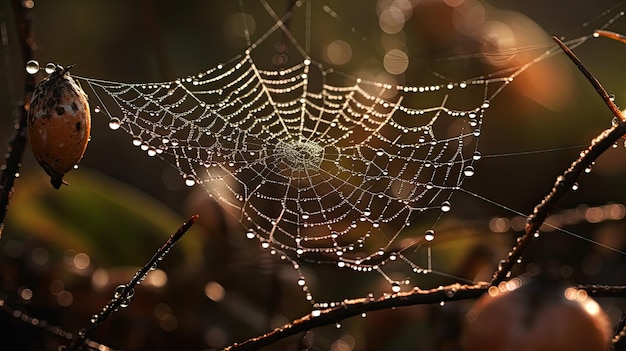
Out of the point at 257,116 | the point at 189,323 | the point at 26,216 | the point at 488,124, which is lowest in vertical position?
the point at 189,323

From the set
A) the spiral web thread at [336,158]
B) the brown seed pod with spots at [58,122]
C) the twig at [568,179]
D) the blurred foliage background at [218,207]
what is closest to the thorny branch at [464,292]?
the twig at [568,179]

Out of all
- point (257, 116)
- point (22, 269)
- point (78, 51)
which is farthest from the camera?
point (78, 51)

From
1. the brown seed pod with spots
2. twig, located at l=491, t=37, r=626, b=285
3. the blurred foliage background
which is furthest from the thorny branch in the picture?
the brown seed pod with spots

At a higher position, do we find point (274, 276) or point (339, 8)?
point (339, 8)

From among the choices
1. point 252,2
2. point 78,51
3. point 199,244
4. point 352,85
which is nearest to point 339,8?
point 252,2

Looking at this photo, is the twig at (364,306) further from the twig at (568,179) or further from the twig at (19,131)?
the twig at (19,131)

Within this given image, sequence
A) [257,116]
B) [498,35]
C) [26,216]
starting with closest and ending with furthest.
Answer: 1. [26,216]
2. [257,116]
3. [498,35]

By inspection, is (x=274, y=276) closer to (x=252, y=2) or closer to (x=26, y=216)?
(x=26, y=216)
